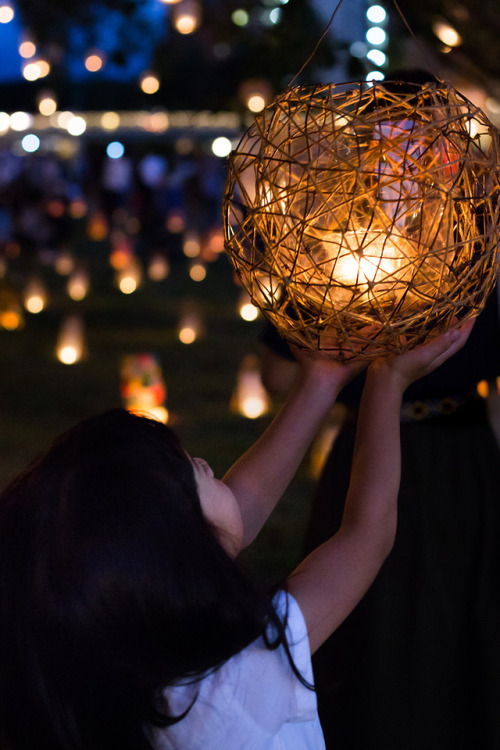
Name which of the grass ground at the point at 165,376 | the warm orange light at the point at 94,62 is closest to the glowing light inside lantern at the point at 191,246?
the grass ground at the point at 165,376

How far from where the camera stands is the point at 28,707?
99cm

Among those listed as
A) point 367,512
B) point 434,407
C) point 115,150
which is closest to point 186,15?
point 434,407

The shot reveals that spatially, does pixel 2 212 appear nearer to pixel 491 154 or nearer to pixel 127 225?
pixel 127 225

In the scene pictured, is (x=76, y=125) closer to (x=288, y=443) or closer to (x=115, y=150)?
(x=115, y=150)

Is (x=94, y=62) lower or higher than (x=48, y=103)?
lower

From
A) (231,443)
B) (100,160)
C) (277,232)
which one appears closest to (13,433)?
(231,443)

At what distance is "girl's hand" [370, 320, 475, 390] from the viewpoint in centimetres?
112

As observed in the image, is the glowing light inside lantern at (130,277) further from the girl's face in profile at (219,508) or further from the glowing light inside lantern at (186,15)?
the girl's face in profile at (219,508)

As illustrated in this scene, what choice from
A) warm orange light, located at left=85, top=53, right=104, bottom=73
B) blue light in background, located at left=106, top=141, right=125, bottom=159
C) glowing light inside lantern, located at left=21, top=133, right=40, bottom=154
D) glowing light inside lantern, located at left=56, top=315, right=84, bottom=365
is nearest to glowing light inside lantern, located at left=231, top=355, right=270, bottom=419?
glowing light inside lantern, located at left=56, top=315, right=84, bottom=365

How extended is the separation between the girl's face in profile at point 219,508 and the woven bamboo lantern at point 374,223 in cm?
20

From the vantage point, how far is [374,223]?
3.12ft

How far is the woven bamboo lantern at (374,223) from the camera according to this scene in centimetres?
93

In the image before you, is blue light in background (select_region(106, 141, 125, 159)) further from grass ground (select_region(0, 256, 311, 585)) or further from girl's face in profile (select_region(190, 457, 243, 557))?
girl's face in profile (select_region(190, 457, 243, 557))

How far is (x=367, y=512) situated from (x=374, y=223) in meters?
0.40
